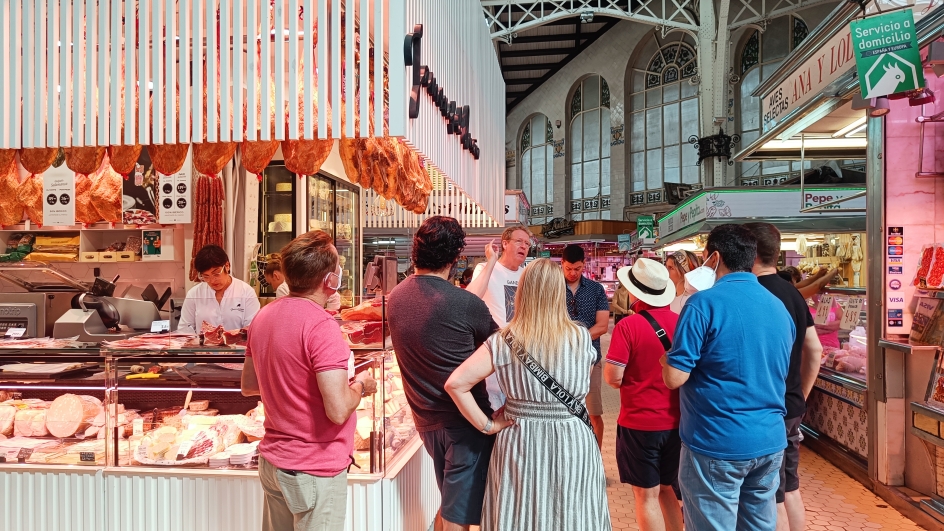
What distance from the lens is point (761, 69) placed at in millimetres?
21203

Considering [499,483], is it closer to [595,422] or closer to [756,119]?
[595,422]

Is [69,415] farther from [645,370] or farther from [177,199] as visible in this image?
[177,199]

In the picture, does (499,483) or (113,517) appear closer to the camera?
(499,483)

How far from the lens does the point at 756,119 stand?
2103 cm

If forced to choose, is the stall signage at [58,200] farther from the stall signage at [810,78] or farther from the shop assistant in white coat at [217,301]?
the stall signage at [810,78]

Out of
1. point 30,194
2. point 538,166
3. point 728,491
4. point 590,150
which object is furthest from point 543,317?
point 538,166

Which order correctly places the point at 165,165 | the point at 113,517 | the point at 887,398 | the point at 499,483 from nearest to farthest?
the point at 499,483 → the point at 113,517 → the point at 165,165 → the point at 887,398

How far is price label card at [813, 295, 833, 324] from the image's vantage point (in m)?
6.36

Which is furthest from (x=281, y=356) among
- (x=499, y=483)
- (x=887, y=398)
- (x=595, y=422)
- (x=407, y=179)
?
(x=887, y=398)

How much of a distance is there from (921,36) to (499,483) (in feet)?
12.1

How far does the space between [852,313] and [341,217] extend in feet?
18.5

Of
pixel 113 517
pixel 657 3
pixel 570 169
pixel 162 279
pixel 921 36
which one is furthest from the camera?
pixel 570 169

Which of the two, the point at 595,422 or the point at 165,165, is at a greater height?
the point at 165,165

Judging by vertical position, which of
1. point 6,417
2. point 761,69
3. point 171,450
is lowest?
point 171,450
